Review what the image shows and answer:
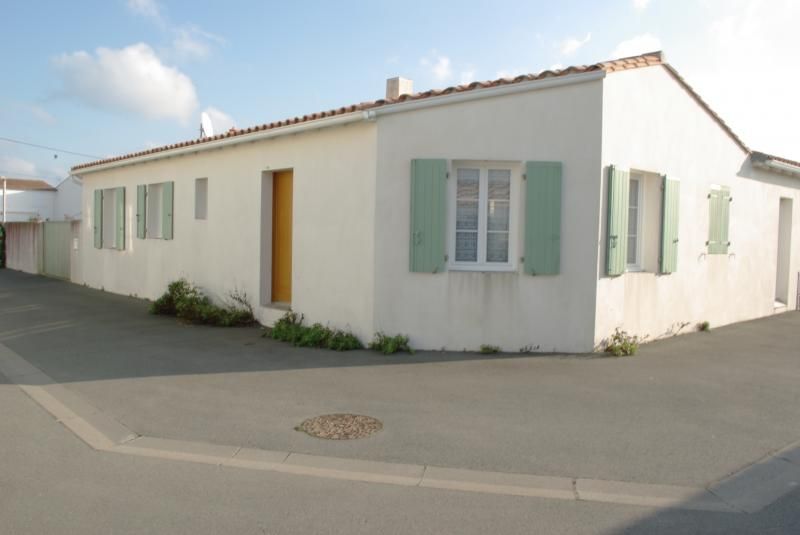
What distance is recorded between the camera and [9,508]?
4.00m

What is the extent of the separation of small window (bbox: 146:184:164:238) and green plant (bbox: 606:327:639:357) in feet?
33.6

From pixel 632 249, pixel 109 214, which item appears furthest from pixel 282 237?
pixel 109 214

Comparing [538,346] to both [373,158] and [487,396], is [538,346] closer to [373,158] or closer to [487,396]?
[487,396]

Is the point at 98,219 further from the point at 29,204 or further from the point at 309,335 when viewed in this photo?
the point at 29,204

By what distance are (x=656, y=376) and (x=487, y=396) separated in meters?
2.36

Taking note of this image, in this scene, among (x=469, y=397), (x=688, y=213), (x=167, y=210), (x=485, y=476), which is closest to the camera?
(x=485, y=476)

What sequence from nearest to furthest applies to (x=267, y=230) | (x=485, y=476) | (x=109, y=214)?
(x=485, y=476), (x=267, y=230), (x=109, y=214)

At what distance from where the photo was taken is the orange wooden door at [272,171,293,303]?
11102 mm

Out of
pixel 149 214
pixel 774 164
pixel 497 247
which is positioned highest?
pixel 774 164

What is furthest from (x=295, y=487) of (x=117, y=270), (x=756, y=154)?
(x=117, y=270)

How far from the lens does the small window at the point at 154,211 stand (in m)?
15.0

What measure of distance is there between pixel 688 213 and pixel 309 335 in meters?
6.48

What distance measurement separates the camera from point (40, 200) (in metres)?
49.6

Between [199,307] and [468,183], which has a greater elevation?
[468,183]
